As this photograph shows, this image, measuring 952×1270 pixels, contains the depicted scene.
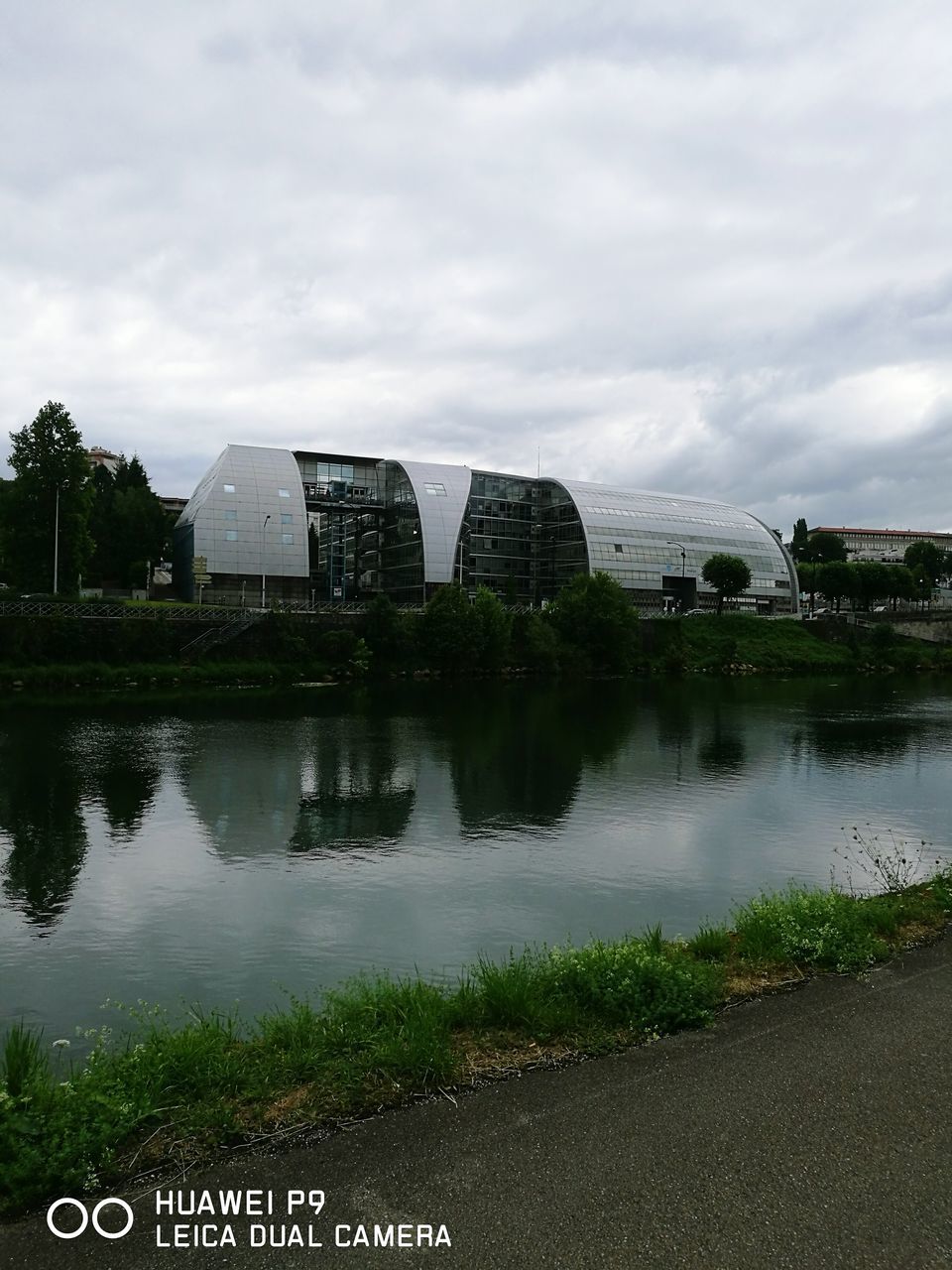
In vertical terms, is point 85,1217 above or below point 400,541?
below

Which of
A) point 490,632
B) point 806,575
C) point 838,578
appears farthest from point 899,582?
point 490,632

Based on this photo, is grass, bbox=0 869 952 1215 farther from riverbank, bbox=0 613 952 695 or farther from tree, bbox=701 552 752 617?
tree, bbox=701 552 752 617

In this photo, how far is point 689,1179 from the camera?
18.4 feet

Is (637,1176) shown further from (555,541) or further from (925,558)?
(925,558)

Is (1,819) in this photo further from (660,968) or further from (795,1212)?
(795,1212)

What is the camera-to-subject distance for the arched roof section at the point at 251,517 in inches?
3760

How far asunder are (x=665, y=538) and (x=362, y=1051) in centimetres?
11637

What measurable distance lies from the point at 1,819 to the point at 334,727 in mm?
21294

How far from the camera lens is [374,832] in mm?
24109

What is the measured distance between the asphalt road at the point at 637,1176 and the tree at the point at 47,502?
231ft

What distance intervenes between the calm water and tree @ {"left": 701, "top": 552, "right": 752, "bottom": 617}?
6138 centimetres

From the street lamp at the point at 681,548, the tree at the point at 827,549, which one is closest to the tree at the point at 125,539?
the street lamp at the point at 681,548

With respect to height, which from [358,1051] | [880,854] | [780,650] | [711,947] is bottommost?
[880,854]

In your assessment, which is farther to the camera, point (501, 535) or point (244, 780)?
point (501, 535)
